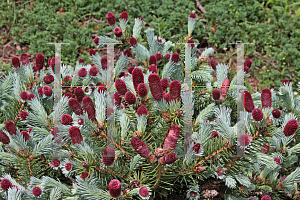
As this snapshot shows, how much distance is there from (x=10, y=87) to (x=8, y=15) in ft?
8.49

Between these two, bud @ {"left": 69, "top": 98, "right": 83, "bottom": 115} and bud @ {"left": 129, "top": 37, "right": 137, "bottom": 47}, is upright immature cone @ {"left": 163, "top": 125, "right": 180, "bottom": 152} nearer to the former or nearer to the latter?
bud @ {"left": 69, "top": 98, "right": 83, "bottom": 115}

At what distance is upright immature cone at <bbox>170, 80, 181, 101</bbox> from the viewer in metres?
1.20

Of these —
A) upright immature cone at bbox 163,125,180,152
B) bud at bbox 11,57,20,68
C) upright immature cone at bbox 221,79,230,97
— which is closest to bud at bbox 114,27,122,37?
bud at bbox 11,57,20,68

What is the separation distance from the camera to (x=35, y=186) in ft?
4.48

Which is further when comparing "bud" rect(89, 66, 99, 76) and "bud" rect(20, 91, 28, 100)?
"bud" rect(89, 66, 99, 76)

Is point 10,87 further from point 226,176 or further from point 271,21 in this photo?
point 271,21

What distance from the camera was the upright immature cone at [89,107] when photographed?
1274mm

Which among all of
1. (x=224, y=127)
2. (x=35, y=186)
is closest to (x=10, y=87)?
(x=35, y=186)

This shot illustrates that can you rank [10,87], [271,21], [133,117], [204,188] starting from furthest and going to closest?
[271,21], [10,87], [204,188], [133,117]

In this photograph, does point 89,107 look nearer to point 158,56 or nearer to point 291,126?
point 291,126

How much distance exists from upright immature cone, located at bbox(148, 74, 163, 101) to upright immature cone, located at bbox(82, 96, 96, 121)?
0.28 meters

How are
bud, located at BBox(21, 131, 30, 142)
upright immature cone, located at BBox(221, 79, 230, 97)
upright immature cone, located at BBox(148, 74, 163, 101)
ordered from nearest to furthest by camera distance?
upright immature cone, located at BBox(148, 74, 163, 101) < bud, located at BBox(21, 131, 30, 142) < upright immature cone, located at BBox(221, 79, 230, 97)

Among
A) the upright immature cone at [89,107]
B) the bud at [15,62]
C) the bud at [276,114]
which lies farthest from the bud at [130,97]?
the bud at [15,62]

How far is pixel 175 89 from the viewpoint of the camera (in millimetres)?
1211
